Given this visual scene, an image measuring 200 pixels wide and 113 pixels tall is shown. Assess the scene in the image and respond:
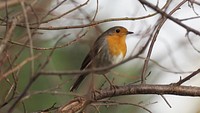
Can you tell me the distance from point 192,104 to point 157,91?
199 inches

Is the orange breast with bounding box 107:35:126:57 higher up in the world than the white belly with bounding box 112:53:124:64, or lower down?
higher up

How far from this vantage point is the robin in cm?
512

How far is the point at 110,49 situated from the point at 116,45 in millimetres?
79

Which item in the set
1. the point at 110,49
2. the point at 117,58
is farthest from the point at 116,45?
the point at 117,58

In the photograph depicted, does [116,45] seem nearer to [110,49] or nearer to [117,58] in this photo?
[110,49]

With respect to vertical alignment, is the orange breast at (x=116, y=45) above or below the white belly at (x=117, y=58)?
above

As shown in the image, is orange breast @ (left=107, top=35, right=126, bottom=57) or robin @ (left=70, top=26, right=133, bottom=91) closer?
robin @ (left=70, top=26, right=133, bottom=91)

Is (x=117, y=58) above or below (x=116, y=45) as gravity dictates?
below

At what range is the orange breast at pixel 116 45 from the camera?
5.26 meters

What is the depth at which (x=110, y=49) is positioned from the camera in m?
5.30

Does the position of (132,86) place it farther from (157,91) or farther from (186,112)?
(186,112)

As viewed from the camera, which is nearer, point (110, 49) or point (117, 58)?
point (117, 58)

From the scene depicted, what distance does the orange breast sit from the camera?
5263mm

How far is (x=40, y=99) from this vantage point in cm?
1250
